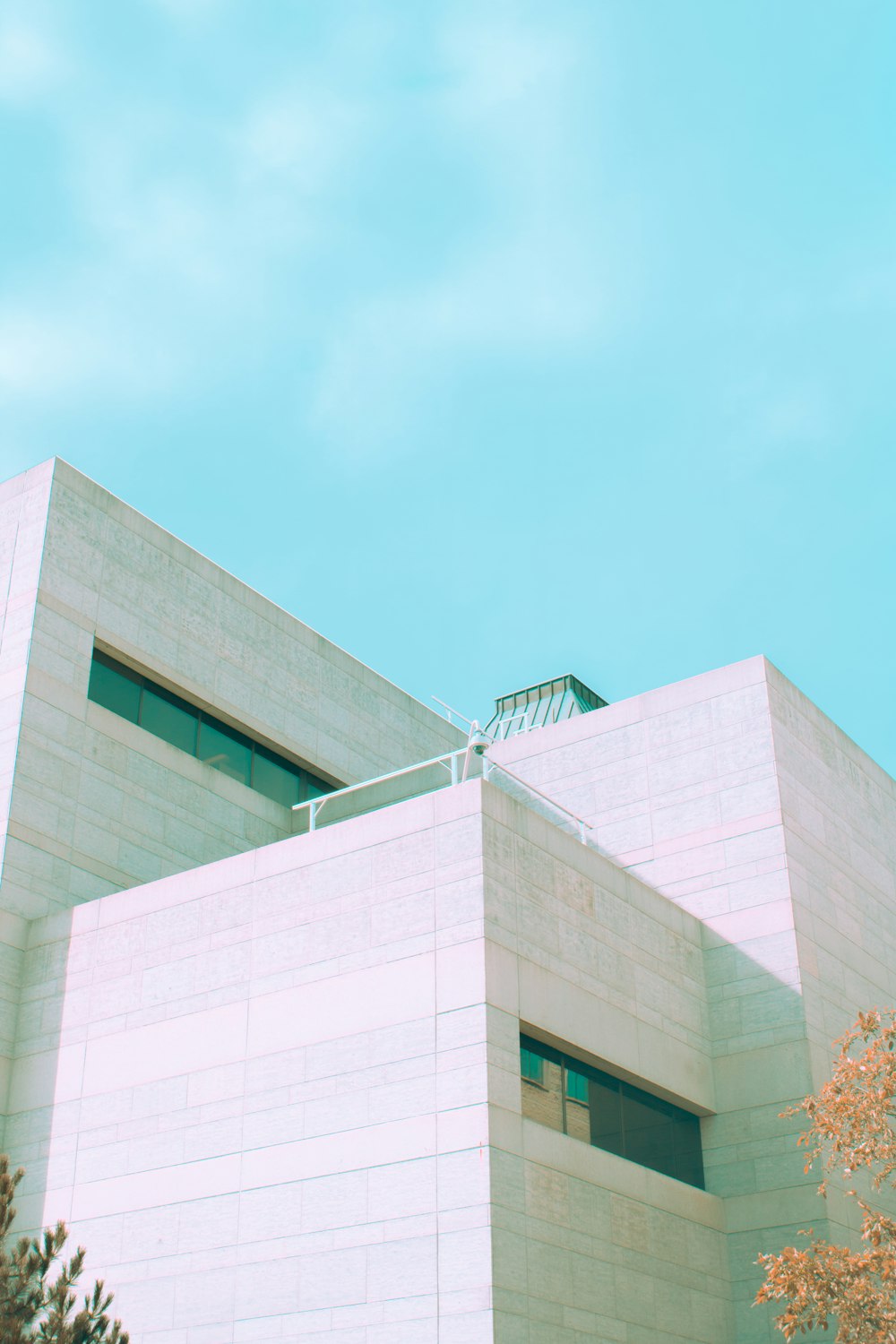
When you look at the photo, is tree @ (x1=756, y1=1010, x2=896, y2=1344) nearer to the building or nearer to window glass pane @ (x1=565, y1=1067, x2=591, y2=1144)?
the building

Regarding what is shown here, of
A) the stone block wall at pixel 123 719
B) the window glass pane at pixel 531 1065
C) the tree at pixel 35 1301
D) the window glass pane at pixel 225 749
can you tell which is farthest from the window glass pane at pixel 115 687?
the tree at pixel 35 1301

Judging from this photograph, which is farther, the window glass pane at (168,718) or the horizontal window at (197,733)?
the window glass pane at (168,718)

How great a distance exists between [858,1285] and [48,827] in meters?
16.4

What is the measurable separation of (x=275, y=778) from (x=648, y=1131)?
1282 cm

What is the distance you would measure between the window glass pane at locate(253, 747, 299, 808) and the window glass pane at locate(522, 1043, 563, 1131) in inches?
501

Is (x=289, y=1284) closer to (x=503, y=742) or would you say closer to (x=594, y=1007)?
(x=594, y=1007)

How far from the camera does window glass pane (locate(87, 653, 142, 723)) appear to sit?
30.2 metres

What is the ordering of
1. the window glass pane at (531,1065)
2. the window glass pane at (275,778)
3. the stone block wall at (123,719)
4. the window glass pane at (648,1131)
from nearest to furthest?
the window glass pane at (531,1065), the window glass pane at (648,1131), the stone block wall at (123,719), the window glass pane at (275,778)

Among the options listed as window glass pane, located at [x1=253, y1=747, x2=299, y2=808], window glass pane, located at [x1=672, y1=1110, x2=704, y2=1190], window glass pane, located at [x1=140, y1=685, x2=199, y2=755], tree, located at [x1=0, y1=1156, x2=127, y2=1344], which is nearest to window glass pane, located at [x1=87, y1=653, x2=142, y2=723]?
window glass pane, located at [x1=140, y1=685, x2=199, y2=755]

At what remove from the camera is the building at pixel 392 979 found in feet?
68.9

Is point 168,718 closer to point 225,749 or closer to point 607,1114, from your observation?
point 225,749

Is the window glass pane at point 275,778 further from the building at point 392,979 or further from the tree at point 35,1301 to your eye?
the tree at point 35,1301

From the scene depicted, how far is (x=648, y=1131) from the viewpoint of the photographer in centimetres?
2573

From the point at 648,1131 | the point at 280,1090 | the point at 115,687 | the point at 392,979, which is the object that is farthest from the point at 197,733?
the point at 648,1131
